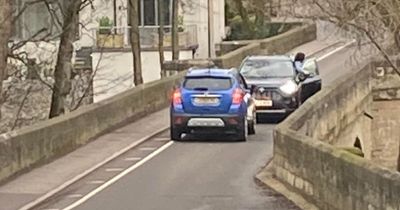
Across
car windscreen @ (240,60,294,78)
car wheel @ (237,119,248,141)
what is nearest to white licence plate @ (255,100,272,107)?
car windscreen @ (240,60,294,78)

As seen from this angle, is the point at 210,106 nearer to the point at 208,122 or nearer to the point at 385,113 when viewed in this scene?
the point at 208,122

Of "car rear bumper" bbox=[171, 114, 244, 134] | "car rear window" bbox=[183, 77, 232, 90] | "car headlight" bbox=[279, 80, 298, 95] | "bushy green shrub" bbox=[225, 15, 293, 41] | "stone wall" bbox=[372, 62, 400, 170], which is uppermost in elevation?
"car rear window" bbox=[183, 77, 232, 90]

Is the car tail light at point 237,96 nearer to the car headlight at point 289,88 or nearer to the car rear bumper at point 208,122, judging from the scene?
the car rear bumper at point 208,122

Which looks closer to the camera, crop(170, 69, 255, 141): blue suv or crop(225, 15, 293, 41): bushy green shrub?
crop(170, 69, 255, 141): blue suv

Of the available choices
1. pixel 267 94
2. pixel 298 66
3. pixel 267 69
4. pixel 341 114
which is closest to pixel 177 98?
pixel 267 94

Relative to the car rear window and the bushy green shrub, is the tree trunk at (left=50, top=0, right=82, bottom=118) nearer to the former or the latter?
the car rear window

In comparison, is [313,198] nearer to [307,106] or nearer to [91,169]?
[91,169]

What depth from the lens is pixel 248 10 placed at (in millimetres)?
72625

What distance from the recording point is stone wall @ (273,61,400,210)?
13.9 m

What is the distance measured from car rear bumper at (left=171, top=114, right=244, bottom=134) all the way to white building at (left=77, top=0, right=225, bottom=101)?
1038 inches

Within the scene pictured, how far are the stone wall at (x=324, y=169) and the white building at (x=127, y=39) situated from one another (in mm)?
26936

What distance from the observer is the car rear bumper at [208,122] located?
1059 inches

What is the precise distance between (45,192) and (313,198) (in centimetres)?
495

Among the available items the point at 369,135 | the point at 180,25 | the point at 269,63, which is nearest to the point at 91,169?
the point at 269,63
